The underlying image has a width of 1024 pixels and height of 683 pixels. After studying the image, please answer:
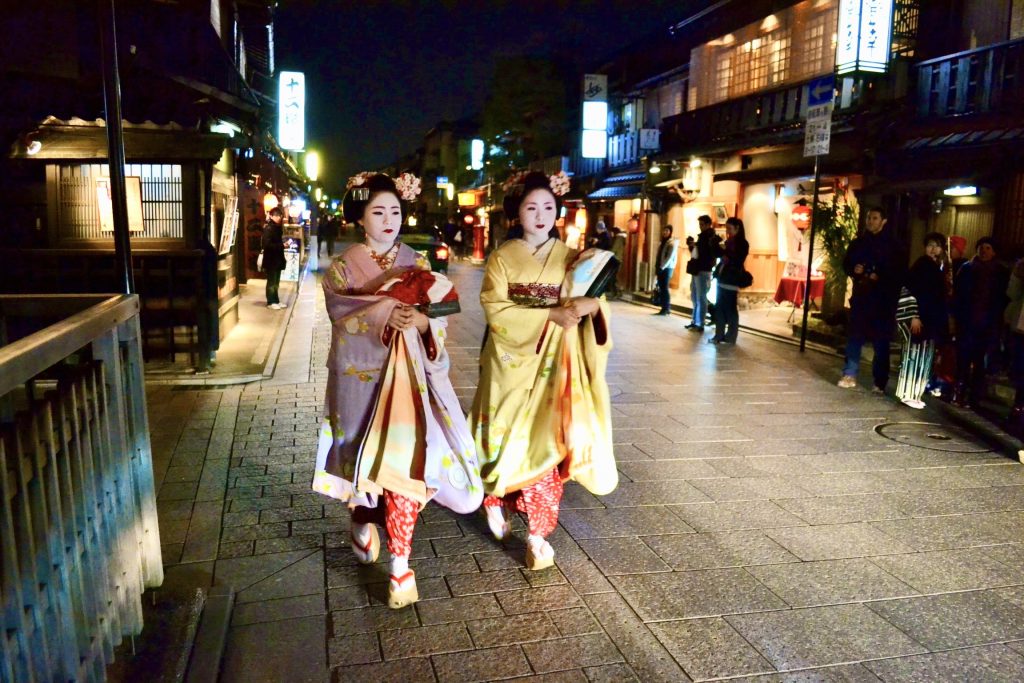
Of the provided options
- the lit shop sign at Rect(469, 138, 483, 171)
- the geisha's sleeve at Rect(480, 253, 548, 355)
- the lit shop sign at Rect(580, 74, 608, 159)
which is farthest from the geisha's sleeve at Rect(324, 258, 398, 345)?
the lit shop sign at Rect(469, 138, 483, 171)

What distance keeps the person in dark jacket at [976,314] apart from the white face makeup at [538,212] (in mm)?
6326

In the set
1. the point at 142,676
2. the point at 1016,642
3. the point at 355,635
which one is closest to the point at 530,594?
the point at 355,635

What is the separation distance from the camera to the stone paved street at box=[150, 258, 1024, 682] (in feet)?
11.7

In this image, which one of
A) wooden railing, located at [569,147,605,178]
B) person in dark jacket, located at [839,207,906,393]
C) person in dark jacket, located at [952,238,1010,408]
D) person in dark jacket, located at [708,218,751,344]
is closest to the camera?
person in dark jacket, located at [952,238,1010,408]

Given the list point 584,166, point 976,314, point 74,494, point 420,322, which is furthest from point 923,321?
point 584,166

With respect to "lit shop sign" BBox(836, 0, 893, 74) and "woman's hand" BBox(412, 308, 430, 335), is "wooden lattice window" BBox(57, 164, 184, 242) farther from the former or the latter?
"lit shop sign" BBox(836, 0, 893, 74)

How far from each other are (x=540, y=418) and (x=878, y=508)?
9.03 ft

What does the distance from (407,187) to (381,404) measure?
1.24m

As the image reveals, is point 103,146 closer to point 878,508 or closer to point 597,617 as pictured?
point 597,617

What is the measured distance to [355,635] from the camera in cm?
374

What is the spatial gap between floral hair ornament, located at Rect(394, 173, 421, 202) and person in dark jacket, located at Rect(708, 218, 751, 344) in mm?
8980

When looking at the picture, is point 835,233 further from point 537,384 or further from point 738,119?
point 537,384

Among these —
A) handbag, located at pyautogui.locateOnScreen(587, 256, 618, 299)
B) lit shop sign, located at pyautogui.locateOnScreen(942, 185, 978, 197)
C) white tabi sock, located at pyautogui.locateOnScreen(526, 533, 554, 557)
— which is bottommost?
white tabi sock, located at pyautogui.locateOnScreen(526, 533, 554, 557)

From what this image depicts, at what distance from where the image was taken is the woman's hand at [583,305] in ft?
14.1
